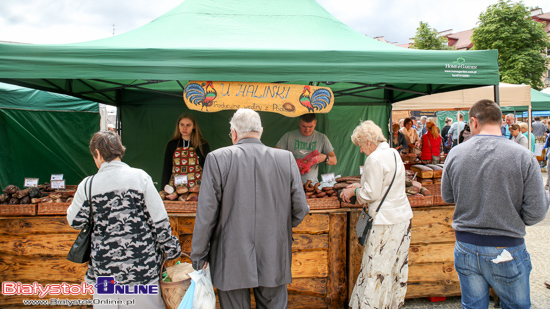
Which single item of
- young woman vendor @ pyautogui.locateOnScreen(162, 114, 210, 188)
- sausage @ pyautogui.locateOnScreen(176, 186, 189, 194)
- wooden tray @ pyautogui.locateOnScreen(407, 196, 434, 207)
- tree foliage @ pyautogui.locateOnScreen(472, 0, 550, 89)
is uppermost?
tree foliage @ pyautogui.locateOnScreen(472, 0, 550, 89)

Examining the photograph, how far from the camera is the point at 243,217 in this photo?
2.03 m

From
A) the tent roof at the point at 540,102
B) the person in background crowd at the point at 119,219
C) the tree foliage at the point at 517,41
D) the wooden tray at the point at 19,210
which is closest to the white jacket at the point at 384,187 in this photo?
the person in background crowd at the point at 119,219

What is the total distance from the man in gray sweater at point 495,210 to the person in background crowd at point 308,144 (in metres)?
2.12

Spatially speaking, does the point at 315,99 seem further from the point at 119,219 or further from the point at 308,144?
the point at 119,219

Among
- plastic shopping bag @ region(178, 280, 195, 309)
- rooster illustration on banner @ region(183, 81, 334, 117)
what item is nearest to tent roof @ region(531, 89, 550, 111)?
rooster illustration on banner @ region(183, 81, 334, 117)

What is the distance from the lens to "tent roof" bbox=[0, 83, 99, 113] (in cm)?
554

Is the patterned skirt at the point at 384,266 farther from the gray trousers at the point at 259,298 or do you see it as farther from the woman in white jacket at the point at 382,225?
the gray trousers at the point at 259,298

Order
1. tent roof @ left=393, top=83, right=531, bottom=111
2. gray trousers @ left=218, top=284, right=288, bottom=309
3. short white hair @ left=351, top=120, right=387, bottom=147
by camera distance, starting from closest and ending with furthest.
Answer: gray trousers @ left=218, top=284, right=288, bottom=309 < short white hair @ left=351, top=120, right=387, bottom=147 < tent roof @ left=393, top=83, right=531, bottom=111

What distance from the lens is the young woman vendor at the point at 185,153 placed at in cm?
369

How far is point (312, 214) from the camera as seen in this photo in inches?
123

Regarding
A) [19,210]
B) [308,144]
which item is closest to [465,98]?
[308,144]

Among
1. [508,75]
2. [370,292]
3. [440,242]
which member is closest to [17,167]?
[370,292]

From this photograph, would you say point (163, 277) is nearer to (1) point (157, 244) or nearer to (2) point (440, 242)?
(1) point (157, 244)

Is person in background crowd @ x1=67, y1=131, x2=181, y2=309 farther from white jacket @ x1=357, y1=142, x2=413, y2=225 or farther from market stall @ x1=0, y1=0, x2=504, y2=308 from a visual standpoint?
white jacket @ x1=357, y1=142, x2=413, y2=225
